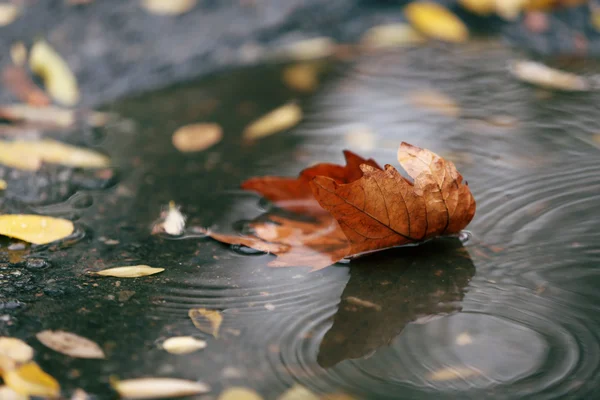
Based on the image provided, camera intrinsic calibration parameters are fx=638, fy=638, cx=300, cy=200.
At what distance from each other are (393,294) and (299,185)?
0.37 meters

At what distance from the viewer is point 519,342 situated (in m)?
0.93

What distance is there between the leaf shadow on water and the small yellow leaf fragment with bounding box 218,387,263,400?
0.11 metres

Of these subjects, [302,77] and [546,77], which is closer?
[546,77]

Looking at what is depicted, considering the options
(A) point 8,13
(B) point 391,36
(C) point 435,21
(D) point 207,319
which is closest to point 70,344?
(D) point 207,319

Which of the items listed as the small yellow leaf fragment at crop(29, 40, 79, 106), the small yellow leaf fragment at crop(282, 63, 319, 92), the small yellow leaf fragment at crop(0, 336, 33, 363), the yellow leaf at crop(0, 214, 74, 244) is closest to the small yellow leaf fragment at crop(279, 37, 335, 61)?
the small yellow leaf fragment at crop(282, 63, 319, 92)

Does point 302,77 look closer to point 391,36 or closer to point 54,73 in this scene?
point 391,36

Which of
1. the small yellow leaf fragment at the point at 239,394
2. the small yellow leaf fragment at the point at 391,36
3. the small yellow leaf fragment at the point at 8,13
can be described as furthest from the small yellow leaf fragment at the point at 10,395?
the small yellow leaf fragment at the point at 391,36

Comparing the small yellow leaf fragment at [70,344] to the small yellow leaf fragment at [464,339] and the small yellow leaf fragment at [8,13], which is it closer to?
the small yellow leaf fragment at [464,339]

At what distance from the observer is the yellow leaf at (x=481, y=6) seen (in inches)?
89.2

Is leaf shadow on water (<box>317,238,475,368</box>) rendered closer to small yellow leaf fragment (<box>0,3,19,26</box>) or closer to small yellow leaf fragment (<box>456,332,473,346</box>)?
small yellow leaf fragment (<box>456,332,473,346</box>)

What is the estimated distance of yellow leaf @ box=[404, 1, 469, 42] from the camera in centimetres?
226

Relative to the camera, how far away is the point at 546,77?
1874 mm

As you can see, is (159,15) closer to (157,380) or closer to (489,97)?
(489,97)

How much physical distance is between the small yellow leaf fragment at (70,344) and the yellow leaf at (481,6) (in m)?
1.86
